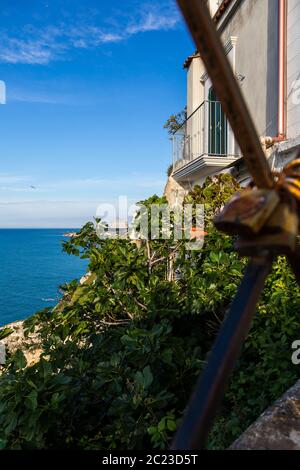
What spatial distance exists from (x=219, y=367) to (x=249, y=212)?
0.32 metres

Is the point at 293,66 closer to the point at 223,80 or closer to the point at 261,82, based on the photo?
the point at 261,82

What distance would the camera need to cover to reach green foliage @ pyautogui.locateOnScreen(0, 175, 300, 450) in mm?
2445

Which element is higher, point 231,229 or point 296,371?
point 231,229

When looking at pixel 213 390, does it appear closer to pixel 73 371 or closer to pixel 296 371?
pixel 296 371

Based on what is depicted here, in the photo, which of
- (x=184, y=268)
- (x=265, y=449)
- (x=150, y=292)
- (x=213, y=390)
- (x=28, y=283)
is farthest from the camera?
(x=28, y=283)

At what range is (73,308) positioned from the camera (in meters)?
3.76

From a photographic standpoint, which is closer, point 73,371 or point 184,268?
point 73,371

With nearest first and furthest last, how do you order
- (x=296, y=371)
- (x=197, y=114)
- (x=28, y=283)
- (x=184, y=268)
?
(x=296, y=371) → (x=184, y=268) → (x=197, y=114) → (x=28, y=283)

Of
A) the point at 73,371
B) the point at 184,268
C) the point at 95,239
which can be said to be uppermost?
the point at 95,239

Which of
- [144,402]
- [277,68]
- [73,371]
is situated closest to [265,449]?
[144,402]

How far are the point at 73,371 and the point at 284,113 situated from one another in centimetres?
518

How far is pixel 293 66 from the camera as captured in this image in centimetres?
582

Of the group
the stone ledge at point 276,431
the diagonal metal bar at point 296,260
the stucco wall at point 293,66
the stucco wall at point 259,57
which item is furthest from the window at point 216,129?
the diagonal metal bar at point 296,260

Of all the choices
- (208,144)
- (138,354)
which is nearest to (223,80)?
(138,354)
